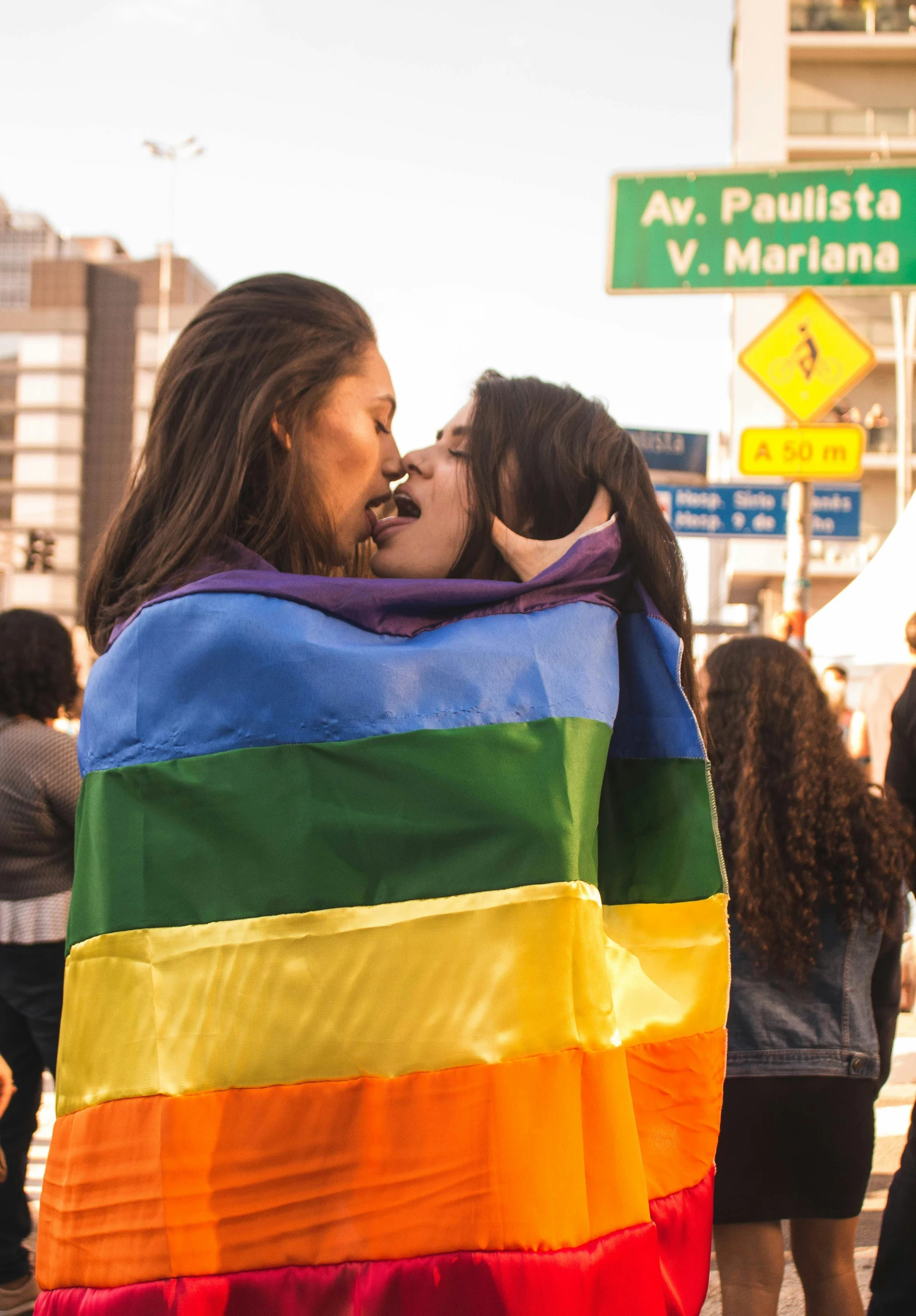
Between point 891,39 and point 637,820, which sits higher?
point 891,39

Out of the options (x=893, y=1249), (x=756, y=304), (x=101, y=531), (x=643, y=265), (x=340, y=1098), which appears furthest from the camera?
(x=756, y=304)

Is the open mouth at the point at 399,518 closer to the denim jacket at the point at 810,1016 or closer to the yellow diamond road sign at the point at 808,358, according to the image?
the denim jacket at the point at 810,1016

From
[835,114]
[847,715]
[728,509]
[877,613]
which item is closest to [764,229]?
[728,509]

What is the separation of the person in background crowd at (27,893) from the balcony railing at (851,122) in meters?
35.2

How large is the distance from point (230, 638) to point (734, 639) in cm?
202

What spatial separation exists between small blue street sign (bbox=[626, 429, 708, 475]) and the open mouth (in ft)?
25.2

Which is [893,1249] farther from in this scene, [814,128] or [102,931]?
[814,128]

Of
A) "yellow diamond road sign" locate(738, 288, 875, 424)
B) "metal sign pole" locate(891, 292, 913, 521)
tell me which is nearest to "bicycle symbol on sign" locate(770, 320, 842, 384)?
"yellow diamond road sign" locate(738, 288, 875, 424)

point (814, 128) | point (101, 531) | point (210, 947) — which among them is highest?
point (814, 128)

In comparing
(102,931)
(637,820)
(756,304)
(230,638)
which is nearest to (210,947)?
(102,931)

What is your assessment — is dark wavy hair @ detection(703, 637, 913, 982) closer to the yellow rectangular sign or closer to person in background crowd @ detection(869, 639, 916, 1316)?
person in background crowd @ detection(869, 639, 916, 1316)

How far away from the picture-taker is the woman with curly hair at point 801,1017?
9.69 ft

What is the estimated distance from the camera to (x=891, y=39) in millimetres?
34844

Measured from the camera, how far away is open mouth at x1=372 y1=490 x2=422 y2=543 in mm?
2021
